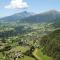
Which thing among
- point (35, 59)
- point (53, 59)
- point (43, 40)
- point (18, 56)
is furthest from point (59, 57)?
point (43, 40)

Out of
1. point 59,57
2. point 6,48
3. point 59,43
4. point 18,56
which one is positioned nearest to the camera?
point 59,57

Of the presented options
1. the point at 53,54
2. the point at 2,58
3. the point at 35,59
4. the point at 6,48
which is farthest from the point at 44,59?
the point at 6,48

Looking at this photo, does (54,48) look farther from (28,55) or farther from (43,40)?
(43,40)

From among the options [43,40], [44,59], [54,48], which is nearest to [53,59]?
[44,59]

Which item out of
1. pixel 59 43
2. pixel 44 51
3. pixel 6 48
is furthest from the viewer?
pixel 6 48

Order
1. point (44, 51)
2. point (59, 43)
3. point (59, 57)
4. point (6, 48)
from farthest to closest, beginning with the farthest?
point (6, 48)
point (44, 51)
point (59, 43)
point (59, 57)

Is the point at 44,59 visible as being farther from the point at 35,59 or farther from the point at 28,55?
the point at 28,55

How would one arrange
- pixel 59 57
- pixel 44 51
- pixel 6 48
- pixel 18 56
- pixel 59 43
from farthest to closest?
pixel 6 48, pixel 44 51, pixel 59 43, pixel 18 56, pixel 59 57

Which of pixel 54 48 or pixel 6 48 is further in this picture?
pixel 6 48

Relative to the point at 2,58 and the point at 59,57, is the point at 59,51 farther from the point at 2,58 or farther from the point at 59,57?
the point at 2,58
